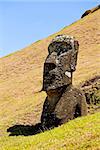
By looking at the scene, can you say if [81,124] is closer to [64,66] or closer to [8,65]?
[64,66]

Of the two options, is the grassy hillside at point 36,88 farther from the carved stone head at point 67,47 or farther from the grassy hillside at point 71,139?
the carved stone head at point 67,47

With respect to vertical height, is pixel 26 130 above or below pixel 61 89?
below

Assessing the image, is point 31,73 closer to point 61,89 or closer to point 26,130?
point 26,130

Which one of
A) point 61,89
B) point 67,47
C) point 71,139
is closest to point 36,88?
point 67,47

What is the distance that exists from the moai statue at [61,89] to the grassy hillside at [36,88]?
3.24 feet

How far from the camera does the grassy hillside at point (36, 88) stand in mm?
12109

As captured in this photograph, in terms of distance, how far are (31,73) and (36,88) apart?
21.1ft

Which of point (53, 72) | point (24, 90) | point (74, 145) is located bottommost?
point (24, 90)

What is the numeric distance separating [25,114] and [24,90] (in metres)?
9.34

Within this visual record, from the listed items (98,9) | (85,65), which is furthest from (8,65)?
(98,9)

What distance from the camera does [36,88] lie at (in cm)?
2891

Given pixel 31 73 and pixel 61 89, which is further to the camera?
pixel 31 73

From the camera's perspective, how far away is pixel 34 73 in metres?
34.9

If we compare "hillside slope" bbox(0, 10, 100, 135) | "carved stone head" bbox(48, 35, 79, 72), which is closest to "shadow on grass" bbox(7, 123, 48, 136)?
"hillside slope" bbox(0, 10, 100, 135)
